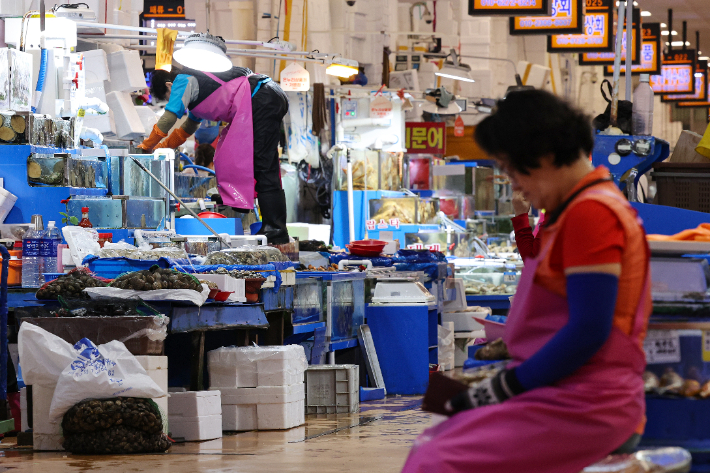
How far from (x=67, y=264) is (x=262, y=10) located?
37.6ft

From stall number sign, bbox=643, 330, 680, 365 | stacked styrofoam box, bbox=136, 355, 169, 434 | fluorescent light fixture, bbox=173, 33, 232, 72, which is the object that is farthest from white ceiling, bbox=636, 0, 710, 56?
stall number sign, bbox=643, 330, 680, 365

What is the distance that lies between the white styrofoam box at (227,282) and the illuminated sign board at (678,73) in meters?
20.0

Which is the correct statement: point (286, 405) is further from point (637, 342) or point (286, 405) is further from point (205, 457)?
point (637, 342)

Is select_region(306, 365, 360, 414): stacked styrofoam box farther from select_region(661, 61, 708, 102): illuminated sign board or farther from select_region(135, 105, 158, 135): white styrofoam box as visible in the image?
select_region(661, 61, 708, 102): illuminated sign board

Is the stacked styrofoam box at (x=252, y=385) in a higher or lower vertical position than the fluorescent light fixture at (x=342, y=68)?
lower

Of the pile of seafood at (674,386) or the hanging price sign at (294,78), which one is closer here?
the pile of seafood at (674,386)

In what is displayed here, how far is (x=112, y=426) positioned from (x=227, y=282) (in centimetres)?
133

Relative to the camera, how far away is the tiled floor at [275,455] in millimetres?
5191

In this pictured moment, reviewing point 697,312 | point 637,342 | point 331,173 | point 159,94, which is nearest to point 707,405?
point 697,312

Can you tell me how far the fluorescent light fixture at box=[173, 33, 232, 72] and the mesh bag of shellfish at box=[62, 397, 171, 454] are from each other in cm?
354

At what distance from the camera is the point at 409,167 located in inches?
846

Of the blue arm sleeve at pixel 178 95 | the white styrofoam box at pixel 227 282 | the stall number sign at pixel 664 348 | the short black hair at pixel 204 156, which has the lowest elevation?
the white styrofoam box at pixel 227 282

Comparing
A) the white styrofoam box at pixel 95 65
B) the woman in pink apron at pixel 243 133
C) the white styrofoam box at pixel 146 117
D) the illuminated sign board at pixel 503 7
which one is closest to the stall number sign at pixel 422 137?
the white styrofoam box at pixel 146 117

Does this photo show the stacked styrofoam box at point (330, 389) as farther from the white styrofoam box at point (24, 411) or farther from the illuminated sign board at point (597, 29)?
the illuminated sign board at point (597, 29)
